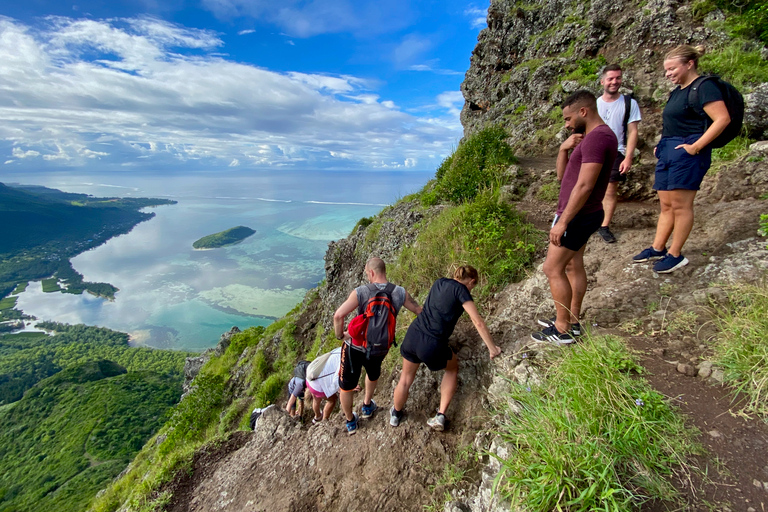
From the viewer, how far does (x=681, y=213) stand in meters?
3.79

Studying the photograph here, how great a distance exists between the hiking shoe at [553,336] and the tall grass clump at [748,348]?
1094 millimetres

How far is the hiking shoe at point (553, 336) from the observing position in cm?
335

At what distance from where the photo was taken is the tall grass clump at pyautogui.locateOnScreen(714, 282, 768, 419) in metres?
2.31

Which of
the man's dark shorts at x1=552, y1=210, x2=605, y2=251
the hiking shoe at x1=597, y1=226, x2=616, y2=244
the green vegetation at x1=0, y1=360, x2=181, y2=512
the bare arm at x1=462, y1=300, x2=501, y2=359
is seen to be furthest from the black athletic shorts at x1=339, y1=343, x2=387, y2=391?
the green vegetation at x1=0, y1=360, x2=181, y2=512

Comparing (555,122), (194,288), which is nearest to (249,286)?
(194,288)

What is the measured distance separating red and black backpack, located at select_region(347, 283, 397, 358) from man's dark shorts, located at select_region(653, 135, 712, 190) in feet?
11.8

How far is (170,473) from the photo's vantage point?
4.86 metres

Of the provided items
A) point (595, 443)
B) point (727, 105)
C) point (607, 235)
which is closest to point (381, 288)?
point (595, 443)

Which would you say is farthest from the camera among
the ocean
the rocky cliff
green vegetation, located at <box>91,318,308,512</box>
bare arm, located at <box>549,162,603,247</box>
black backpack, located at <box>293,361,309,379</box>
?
Answer: the ocean

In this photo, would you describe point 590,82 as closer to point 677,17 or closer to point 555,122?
point 555,122

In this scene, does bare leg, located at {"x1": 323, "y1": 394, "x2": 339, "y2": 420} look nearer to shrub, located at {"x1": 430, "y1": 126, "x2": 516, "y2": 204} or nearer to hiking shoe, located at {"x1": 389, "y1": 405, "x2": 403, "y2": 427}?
hiking shoe, located at {"x1": 389, "y1": 405, "x2": 403, "y2": 427}

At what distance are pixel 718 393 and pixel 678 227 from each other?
2174 mm

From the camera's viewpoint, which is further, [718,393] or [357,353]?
[357,353]

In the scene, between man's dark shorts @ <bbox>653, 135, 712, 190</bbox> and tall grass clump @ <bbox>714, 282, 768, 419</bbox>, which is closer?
tall grass clump @ <bbox>714, 282, 768, 419</bbox>
